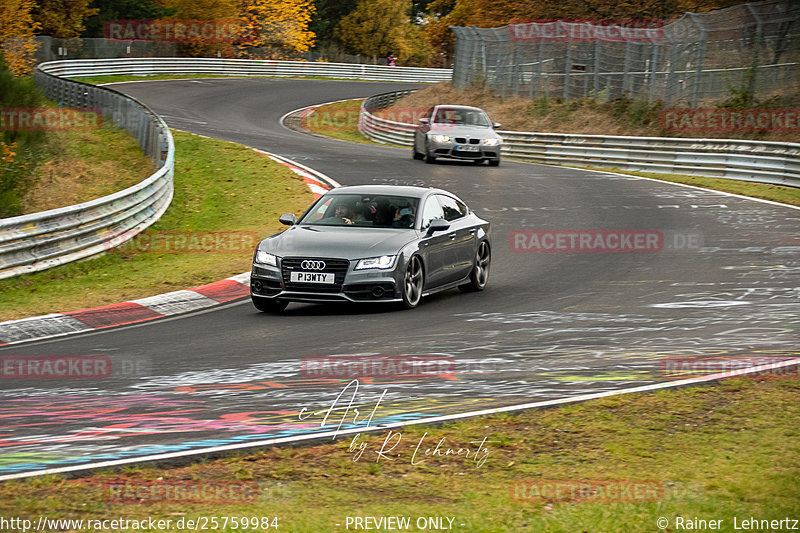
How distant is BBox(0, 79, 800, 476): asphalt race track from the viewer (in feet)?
23.3

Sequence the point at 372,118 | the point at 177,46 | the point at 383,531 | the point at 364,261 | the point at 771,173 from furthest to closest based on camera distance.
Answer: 1. the point at 177,46
2. the point at 372,118
3. the point at 771,173
4. the point at 364,261
5. the point at 383,531

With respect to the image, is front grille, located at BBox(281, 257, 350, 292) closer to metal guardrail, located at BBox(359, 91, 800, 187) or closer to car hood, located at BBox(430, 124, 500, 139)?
metal guardrail, located at BBox(359, 91, 800, 187)

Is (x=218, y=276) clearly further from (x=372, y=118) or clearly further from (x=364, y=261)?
(x=372, y=118)

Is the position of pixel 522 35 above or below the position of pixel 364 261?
above

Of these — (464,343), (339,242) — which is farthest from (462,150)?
(464,343)

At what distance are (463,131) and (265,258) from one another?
18.8 metres

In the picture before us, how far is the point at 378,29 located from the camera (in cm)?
9938

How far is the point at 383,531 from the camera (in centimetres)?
485

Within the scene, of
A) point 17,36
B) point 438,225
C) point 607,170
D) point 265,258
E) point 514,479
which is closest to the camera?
point 514,479

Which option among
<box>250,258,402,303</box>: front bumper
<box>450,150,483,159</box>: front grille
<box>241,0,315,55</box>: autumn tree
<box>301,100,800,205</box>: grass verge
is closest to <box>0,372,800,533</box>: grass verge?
<box>250,258,402,303</box>: front bumper

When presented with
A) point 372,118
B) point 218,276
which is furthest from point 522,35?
point 218,276

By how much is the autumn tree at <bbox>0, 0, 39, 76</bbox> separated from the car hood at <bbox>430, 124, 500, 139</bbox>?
27933 millimetres

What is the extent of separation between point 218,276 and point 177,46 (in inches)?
2330

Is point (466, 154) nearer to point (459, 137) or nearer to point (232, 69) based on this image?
point (459, 137)
